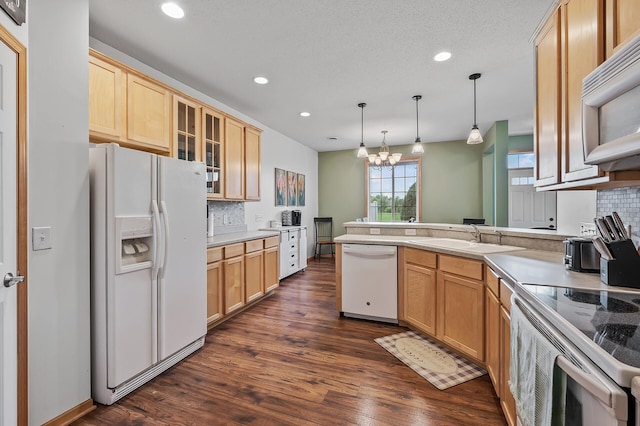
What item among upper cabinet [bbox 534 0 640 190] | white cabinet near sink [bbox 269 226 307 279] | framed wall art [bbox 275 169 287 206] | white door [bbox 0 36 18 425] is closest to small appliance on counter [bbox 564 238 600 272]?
upper cabinet [bbox 534 0 640 190]

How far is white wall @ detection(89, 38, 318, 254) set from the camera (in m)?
2.97

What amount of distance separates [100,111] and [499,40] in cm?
337

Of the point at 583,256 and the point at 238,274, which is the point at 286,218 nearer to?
the point at 238,274

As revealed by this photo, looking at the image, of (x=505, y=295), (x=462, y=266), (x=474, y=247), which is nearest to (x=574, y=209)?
(x=474, y=247)

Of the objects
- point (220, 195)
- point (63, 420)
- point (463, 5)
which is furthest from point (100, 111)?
point (463, 5)

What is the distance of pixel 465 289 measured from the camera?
7.01 feet

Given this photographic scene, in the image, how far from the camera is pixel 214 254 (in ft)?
9.29

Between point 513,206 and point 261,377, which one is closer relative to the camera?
point 261,377

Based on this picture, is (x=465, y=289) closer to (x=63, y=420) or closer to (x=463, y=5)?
(x=463, y=5)

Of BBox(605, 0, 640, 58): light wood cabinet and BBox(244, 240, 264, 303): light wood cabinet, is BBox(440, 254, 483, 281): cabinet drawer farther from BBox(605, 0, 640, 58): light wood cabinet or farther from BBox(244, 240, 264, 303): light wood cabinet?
BBox(244, 240, 264, 303): light wood cabinet

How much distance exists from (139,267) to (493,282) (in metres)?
2.39

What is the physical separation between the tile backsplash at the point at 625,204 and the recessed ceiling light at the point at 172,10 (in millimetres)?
3125

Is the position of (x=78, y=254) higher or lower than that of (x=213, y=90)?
lower

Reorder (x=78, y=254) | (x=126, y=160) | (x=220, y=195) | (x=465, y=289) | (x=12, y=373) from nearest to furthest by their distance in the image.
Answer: (x=12, y=373), (x=78, y=254), (x=126, y=160), (x=465, y=289), (x=220, y=195)
